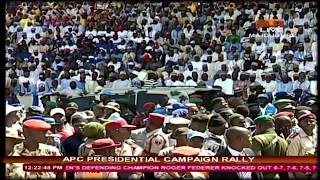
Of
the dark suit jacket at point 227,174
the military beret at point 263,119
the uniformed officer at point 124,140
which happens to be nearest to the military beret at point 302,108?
the military beret at point 263,119

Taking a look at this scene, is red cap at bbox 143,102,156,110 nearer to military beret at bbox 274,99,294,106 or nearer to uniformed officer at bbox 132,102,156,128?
uniformed officer at bbox 132,102,156,128

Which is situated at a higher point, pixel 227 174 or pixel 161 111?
pixel 161 111

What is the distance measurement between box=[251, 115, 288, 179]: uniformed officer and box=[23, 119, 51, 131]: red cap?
1811mm

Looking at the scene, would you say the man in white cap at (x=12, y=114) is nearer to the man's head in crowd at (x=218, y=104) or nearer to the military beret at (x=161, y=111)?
the military beret at (x=161, y=111)

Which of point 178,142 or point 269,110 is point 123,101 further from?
point 269,110

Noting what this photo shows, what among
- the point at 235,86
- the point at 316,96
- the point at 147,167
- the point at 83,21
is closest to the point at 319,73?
the point at 316,96

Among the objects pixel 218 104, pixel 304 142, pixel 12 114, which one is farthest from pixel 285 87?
pixel 12 114

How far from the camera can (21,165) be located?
662cm

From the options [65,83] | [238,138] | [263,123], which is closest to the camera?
[238,138]

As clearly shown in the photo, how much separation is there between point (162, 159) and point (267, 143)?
0.92 m

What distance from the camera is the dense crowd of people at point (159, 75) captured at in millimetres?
6613

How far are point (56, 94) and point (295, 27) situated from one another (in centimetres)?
222

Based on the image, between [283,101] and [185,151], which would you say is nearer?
[185,151]

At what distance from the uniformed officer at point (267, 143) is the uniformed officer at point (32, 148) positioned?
1.74 meters
